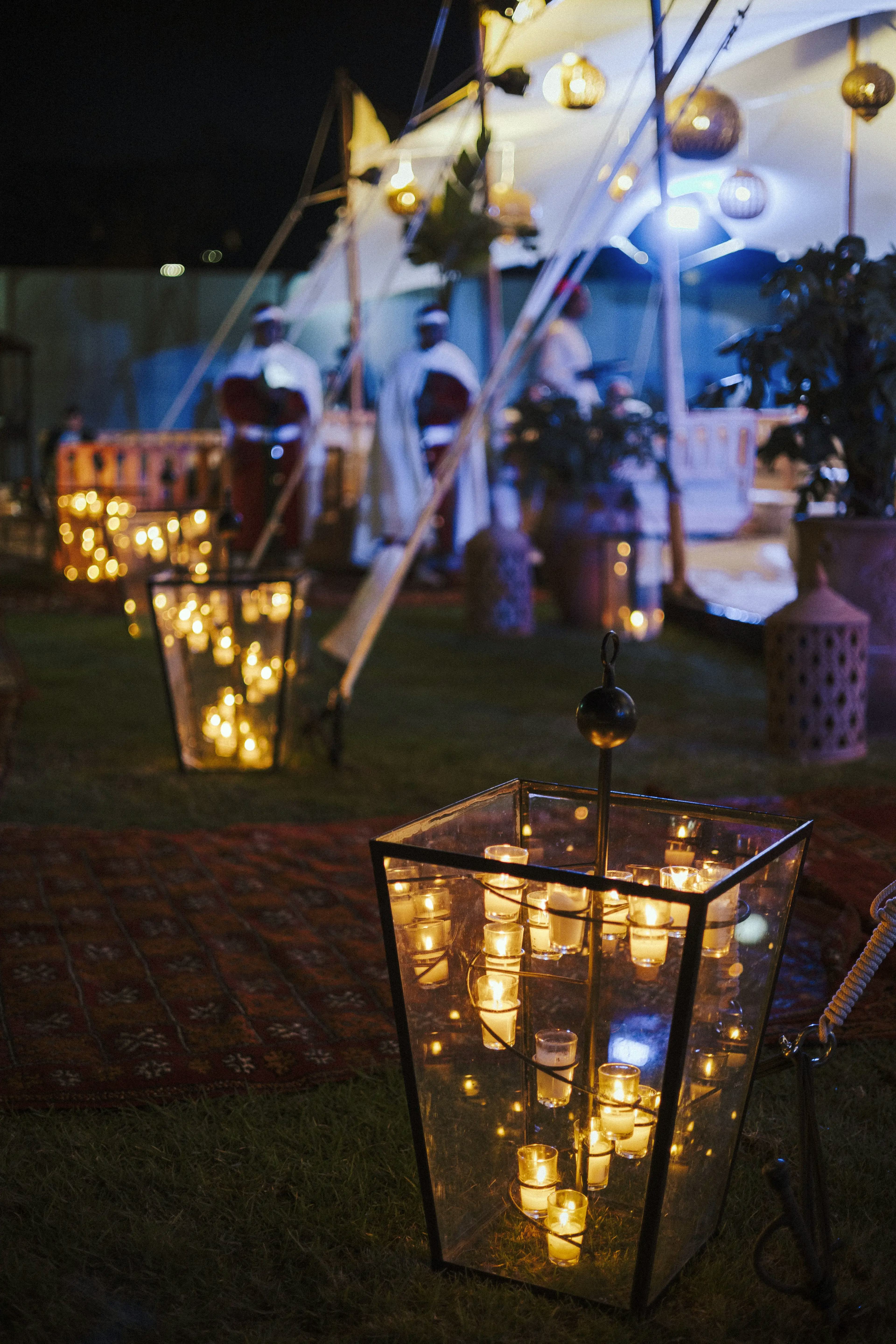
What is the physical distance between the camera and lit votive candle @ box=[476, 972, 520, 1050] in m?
1.43

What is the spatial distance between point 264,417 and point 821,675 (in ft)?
18.9

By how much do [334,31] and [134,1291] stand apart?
8.69 m

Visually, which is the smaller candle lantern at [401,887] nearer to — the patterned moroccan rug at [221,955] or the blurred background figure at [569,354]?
the patterned moroccan rug at [221,955]

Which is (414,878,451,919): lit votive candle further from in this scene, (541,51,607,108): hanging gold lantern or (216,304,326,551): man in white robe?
(216,304,326,551): man in white robe

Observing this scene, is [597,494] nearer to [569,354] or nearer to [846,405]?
[846,405]

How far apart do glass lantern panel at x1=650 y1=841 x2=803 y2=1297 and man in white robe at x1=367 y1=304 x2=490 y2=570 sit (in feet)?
21.3

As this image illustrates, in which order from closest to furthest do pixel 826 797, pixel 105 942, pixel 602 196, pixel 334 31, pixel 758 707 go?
pixel 105 942 < pixel 826 797 < pixel 602 196 < pixel 758 707 < pixel 334 31

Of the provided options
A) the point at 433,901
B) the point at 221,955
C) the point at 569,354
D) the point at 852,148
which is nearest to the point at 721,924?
the point at 433,901

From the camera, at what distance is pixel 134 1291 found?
1435mm

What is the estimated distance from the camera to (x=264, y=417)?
8875 millimetres

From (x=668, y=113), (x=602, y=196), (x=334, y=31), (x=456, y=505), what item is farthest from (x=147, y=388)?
(x=602, y=196)

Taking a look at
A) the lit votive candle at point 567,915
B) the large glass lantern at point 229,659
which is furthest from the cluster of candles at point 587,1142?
the large glass lantern at point 229,659

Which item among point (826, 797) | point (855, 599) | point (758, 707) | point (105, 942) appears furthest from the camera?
point (758, 707)

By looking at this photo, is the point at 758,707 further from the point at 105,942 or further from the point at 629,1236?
the point at 629,1236
